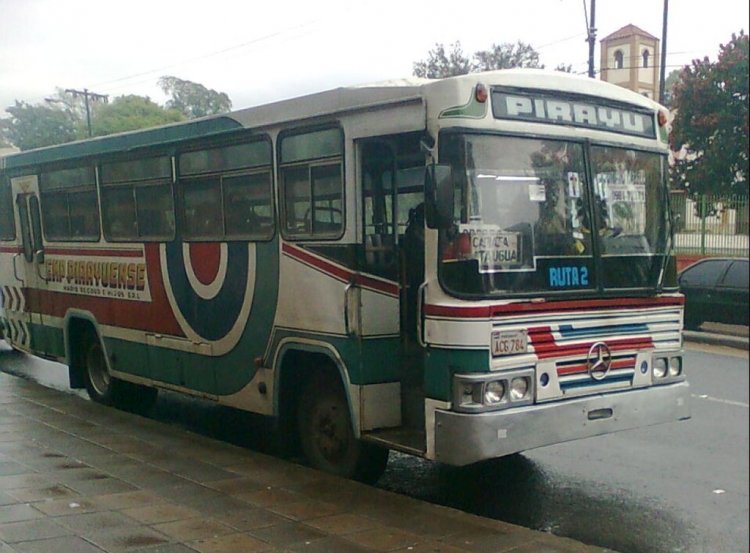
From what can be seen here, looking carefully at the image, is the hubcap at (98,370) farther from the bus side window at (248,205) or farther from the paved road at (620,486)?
the bus side window at (248,205)

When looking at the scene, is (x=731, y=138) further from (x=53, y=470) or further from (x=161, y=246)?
(x=161, y=246)

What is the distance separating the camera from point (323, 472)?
7.06 m

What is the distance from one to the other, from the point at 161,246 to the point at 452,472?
3.80 m

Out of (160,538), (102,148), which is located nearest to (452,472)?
(160,538)

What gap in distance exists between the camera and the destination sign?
19.4 feet

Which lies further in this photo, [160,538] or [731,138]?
[160,538]

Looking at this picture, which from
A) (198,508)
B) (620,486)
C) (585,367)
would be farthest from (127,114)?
(620,486)

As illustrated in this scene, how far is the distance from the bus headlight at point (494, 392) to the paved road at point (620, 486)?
106 cm

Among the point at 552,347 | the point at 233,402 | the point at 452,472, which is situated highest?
the point at 552,347

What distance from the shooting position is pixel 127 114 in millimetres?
10172

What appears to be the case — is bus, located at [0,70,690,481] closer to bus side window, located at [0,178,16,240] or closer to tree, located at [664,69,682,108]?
tree, located at [664,69,682,108]

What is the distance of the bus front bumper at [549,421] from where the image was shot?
5598 mm

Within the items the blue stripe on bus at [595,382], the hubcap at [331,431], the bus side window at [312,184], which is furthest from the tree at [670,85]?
the hubcap at [331,431]

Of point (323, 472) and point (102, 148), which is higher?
point (102, 148)
